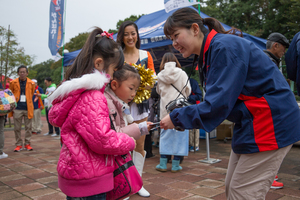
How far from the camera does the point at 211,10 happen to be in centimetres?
1775

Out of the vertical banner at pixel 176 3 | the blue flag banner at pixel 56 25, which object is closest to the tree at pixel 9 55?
the blue flag banner at pixel 56 25

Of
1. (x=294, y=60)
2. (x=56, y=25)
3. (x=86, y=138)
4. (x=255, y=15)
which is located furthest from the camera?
(x=255, y=15)

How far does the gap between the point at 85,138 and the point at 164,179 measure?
2.53 m

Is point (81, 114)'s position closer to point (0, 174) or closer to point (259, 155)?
point (259, 155)

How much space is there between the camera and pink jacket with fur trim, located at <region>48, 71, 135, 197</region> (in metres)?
1.36

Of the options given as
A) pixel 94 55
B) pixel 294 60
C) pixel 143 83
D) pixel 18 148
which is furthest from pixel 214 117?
pixel 18 148

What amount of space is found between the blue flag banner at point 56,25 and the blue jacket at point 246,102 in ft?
25.9

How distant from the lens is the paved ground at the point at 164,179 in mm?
2975

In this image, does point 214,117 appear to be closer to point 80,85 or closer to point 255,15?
point 80,85

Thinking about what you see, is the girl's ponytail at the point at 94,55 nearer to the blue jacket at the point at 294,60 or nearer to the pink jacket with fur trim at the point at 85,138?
the pink jacket with fur trim at the point at 85,138

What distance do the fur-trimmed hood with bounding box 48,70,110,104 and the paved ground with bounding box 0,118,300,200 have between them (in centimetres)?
183

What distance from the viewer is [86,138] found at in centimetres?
136

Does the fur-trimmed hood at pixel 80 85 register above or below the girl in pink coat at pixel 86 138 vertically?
above

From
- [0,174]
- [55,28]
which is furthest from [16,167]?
[55,28]
